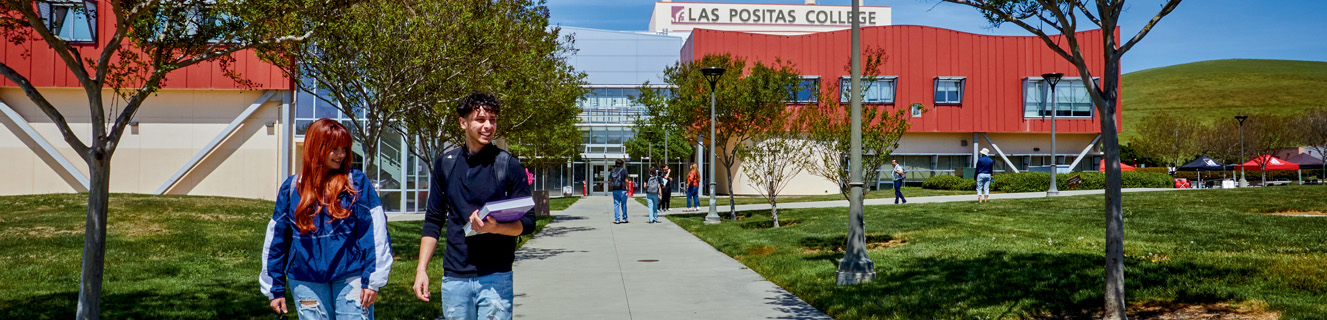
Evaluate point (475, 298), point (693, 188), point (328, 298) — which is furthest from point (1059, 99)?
point (328, 298)

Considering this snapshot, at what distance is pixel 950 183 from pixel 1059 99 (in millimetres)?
11378

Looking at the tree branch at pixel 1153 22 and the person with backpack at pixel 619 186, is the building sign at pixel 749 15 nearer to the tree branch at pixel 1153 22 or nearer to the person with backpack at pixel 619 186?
the person with backpack at pixel 619 186

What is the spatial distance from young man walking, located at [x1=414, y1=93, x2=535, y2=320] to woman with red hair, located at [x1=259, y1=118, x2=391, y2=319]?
246mm

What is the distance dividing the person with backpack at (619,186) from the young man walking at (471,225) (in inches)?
625

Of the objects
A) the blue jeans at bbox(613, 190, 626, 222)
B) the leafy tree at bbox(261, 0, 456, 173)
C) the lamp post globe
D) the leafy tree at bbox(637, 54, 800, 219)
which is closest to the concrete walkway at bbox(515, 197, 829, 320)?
the leafy tree at bbox(261, 0, 456, 173)

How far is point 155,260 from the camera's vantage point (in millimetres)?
11469

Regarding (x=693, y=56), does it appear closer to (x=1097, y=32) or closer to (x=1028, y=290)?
(x=1097, y=32)

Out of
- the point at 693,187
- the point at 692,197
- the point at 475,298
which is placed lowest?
the point at 692,197

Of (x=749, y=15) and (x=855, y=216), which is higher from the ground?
(x=749, y=15)

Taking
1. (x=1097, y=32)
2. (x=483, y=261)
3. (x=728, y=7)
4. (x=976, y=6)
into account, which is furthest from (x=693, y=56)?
(x=728, y=7)

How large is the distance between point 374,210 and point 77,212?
675 inches

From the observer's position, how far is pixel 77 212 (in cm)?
1742

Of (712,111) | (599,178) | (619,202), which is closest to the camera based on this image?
(712,111)

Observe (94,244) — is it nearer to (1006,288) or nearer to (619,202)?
(1006,288)
